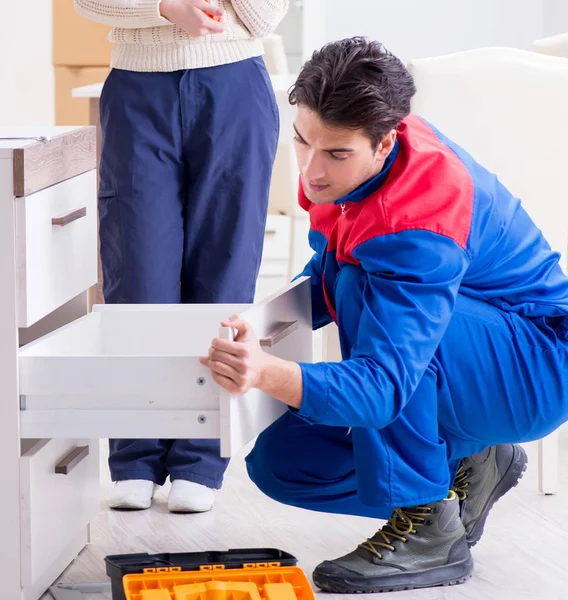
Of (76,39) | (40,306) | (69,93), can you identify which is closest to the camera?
(40,306)

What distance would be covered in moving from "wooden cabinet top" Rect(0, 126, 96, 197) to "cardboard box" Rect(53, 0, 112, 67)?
1.98 metres

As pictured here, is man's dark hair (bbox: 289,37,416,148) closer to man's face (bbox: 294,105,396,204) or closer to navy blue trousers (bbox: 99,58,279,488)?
man's face (bbox: 294,105,396,204)

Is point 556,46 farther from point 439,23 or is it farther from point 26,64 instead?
point 439,23

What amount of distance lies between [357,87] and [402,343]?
31 centimetres

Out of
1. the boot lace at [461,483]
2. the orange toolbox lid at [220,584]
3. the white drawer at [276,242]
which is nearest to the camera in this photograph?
the orange toolbox lid at [220,584]

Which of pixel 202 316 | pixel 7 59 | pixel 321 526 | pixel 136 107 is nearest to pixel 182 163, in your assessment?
pixel 136 107

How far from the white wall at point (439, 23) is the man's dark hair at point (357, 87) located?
15.3 feet

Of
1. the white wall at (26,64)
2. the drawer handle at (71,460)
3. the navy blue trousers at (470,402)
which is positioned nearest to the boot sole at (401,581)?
the navy blue trousers at (470,402)

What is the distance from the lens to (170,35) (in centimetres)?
176

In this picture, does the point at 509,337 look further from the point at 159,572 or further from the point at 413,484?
the point at 159,572

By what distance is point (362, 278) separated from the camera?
143 cm

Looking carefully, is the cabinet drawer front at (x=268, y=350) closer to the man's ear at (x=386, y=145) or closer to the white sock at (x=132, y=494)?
the man's ear at (x=386, y=145)

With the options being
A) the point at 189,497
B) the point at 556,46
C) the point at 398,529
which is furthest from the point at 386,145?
the point at 556,46

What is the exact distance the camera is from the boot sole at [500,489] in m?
1.62
